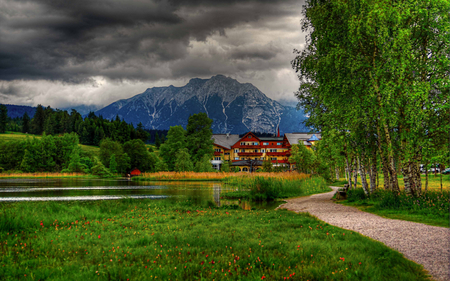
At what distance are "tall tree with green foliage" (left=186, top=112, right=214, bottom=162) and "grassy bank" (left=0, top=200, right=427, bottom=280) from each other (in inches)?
2635

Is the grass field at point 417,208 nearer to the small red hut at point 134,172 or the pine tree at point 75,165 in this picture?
the small red hut at point 134,172

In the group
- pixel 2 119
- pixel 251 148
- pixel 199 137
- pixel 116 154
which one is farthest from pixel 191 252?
pixel 2 119

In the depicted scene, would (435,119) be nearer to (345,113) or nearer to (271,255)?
(345,113)

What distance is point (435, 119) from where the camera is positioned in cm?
1579

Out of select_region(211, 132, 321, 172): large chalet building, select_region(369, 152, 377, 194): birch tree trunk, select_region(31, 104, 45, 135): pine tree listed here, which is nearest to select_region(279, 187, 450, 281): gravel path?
select_region(369, 152, 377, 194): birch tree trunk

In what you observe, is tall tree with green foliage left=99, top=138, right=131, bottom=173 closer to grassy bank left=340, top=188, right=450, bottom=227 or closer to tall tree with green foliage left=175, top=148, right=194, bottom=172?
tall tree with green foliage left=175, top=148, right=194, bottom=172

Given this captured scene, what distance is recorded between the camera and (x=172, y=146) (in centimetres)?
7656

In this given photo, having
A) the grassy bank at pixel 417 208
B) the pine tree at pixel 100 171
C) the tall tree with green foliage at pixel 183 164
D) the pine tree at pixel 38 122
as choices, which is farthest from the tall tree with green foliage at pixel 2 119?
the grassy bank at pixel 417 208

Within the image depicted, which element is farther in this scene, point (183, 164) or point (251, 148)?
point (251, 148)

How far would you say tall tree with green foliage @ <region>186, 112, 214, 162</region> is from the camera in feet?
260

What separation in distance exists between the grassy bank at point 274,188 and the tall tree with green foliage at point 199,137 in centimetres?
4532

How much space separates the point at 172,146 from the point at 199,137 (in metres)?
8.19

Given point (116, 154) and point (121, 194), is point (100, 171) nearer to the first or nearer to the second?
point (116, 154)

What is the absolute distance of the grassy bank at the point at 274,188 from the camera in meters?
27.8
